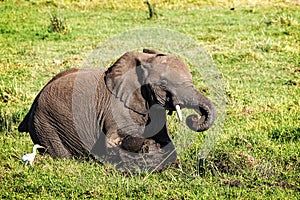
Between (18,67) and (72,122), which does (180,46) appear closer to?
(18,67)

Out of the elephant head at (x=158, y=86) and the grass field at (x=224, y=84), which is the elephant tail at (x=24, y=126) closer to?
the grass field at (x=224, y=84)

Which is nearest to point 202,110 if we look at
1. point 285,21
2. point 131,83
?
point 131,83

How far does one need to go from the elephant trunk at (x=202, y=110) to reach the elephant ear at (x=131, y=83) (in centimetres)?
48

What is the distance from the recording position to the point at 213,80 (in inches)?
404

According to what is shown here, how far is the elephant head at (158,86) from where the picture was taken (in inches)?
223

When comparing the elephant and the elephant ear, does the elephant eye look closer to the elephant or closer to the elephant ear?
the elephant

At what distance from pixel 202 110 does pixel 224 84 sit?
13.5ft

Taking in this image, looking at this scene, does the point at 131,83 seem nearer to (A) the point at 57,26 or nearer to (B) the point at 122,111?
(B) the point at 122,111

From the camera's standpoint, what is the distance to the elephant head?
18.6 ft

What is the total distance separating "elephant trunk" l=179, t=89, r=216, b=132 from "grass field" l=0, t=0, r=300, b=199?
0.41 meters

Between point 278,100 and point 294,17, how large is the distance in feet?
26.1

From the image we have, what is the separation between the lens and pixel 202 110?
5648 mm

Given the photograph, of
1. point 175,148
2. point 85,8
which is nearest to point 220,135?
point 175,148

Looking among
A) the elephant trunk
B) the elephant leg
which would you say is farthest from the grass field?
the elephant trunk
